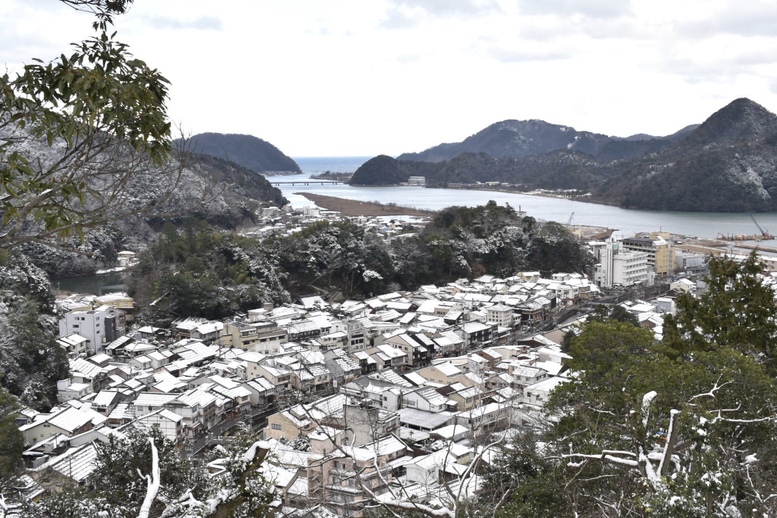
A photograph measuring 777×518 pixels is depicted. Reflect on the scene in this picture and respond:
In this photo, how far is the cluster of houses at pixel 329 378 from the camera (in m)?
5.09

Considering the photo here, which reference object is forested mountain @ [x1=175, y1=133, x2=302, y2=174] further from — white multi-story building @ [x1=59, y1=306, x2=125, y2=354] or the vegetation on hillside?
the vegetation on hillside

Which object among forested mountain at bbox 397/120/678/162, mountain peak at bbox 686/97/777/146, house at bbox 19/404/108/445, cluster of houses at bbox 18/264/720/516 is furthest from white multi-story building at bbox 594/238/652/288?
forested mountain at bbox 397/120/678/162

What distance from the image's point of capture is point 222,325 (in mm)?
10133

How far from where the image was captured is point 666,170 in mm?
34375

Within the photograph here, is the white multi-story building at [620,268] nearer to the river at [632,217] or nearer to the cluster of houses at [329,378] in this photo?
the cluster of houses at [329,378]

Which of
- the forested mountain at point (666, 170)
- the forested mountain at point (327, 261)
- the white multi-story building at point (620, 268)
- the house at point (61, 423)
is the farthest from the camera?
the forested mountain at point (666, 170)

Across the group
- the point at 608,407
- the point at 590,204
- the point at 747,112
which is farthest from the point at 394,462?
the point at 747,112

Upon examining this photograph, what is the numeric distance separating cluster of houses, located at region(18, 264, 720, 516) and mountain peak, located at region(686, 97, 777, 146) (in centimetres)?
3297

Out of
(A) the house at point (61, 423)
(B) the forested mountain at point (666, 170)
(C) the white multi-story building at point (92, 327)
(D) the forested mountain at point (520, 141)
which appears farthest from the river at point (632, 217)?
(D) the forested mountain at point (520, 141)

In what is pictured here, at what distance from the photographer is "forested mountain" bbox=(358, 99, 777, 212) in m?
31.4

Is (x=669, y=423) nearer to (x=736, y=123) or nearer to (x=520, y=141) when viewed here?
(x=736, y=123)

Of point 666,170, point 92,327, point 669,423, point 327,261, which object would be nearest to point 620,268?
point 327,261

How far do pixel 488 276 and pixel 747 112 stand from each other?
34533 mm

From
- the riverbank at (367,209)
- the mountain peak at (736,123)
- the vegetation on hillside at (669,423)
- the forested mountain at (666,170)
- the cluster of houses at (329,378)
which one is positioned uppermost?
the mountain peak at (736,123)
